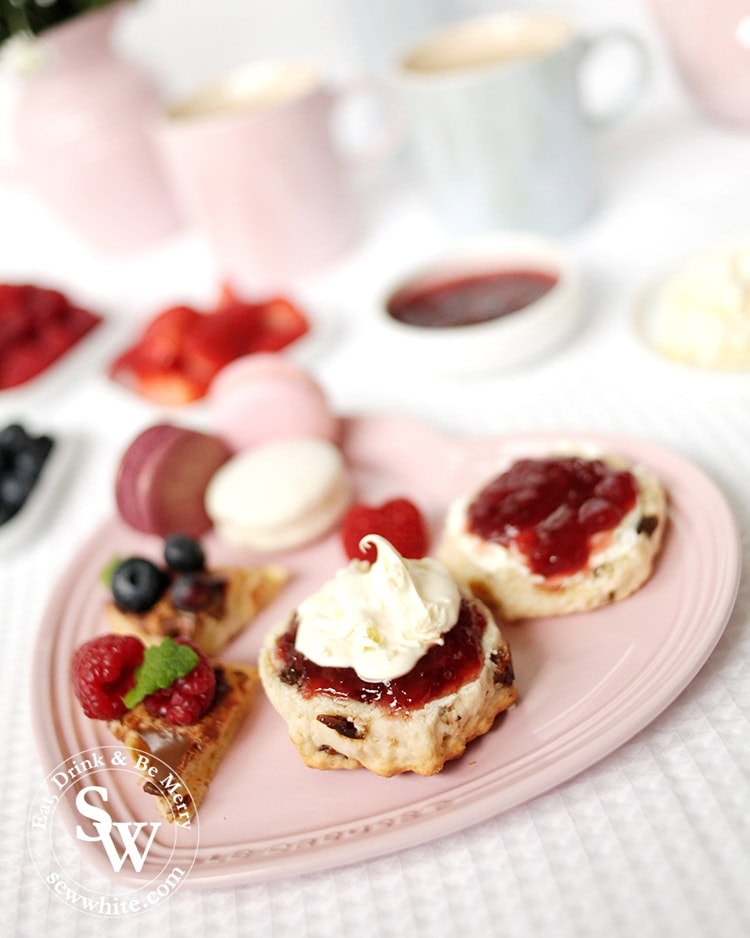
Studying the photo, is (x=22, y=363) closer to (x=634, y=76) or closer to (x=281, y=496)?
(x=281, y=496)

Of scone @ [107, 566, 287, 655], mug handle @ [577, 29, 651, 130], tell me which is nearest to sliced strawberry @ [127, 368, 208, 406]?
scone @ [107, 566, 287, 655]

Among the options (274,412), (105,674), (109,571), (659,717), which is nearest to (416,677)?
(659,717)

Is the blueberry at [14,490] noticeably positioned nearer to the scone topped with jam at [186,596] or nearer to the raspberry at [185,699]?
the scone topped with jam at [186,596]

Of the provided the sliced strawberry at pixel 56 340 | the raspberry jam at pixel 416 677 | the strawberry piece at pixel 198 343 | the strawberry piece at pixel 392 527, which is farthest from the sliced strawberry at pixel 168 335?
the raspberry jam at pixel 416 677

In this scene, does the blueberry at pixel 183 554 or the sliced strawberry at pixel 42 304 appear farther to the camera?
the sliced strawberry at pixel 42 304

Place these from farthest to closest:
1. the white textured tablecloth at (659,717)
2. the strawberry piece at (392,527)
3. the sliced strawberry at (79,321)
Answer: the sliced strawberry at (79,321) < the strawberry piece at (392,527) < the white textured tablecloth at (659,717)

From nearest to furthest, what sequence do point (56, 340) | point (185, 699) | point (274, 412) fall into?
1. point (185, 699)
2. point (274, 412)
3. point (56, 340)

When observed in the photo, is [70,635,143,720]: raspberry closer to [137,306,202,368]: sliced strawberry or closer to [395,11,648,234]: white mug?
[137,306,202,368]: sliced strawberry
